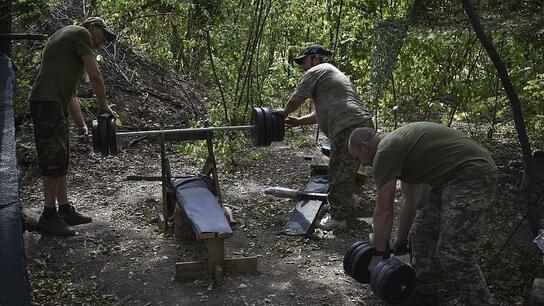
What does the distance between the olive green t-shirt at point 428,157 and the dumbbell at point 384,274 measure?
56cm

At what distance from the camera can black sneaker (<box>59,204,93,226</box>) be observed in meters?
6.30

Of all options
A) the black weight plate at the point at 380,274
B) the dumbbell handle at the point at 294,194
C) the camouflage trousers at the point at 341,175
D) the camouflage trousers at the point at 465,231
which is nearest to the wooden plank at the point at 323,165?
the dumbbell handle at the point at 294,194

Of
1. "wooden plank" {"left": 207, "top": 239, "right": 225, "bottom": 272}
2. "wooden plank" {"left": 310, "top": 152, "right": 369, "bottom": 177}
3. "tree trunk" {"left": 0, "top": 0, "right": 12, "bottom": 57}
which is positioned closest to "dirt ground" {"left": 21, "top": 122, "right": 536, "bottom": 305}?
"wooden plank" {"left": 207, "top": 239, "right": 225, "bottom": 272}

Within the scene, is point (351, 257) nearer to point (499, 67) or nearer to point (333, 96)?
point (499, 67)

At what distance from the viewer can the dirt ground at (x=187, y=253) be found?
4828 mm

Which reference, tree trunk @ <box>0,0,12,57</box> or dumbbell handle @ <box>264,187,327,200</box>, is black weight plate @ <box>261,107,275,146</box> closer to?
dumbbell handle @ <box>264,187,327,200</box>

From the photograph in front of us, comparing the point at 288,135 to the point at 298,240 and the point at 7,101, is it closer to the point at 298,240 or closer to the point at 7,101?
the point at 298,240

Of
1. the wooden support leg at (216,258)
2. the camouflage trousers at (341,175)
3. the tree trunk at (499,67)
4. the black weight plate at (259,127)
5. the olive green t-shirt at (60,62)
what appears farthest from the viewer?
the camouflage trousers at (341,175)

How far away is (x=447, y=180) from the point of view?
4137 millimetres

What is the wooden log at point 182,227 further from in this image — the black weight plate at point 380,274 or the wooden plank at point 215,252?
the black weight plate at point 380,274

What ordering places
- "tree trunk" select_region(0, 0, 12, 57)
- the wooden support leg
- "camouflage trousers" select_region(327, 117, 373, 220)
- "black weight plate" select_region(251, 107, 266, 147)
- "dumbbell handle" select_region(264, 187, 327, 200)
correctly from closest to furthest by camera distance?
1. the wooden support leg
2. "tree trunk" select_region(0, 0, 12, 57)
3. "black weight plate" select_region(251, 107, 266, 147)
4. "camouflage trousers" select_region(327, 117, 373, 220)
5. "dumbbell handle" select_region(264, 187, 327, 200)

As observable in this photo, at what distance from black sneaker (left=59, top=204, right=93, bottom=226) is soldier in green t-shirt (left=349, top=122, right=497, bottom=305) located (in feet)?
11.7

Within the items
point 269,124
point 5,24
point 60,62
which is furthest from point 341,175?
point 5,24

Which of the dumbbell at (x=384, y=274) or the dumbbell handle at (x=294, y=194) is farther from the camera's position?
the dumbbell handle at (x=294, y=194)
